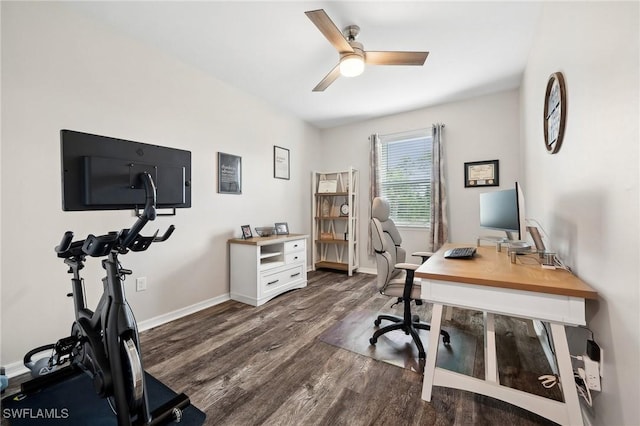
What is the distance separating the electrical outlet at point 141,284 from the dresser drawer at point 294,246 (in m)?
1.50

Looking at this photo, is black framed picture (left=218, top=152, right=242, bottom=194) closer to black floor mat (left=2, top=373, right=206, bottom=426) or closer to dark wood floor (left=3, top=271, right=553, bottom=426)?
dark wood floor (left=3, top=271, right=553, bottom=426)

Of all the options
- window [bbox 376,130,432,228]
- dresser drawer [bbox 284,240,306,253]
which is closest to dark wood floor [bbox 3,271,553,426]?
dresser drawer [bbox 284,240,306,253]

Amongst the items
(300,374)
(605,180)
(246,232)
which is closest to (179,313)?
(246,232)

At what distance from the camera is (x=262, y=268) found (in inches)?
115

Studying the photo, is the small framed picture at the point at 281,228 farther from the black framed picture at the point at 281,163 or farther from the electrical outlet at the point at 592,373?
the electrical outlet at the point at 592,373

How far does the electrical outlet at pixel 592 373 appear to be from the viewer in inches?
42.1

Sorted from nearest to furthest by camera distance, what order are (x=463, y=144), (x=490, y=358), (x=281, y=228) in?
(x=490, y=358)
(x=463, y=144)
(x=281, y=228)

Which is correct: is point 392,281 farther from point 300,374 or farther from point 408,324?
point 300,374

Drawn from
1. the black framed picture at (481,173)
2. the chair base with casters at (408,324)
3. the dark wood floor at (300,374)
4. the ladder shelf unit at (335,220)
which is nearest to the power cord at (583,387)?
the dark wood floor at (300,374)

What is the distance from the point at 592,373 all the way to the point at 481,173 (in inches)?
110

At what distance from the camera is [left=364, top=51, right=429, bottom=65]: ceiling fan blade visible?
2.04 m

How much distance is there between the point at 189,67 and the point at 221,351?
2.72 metres

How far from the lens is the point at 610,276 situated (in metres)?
1.01

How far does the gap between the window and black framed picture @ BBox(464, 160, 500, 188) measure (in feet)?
1.65
